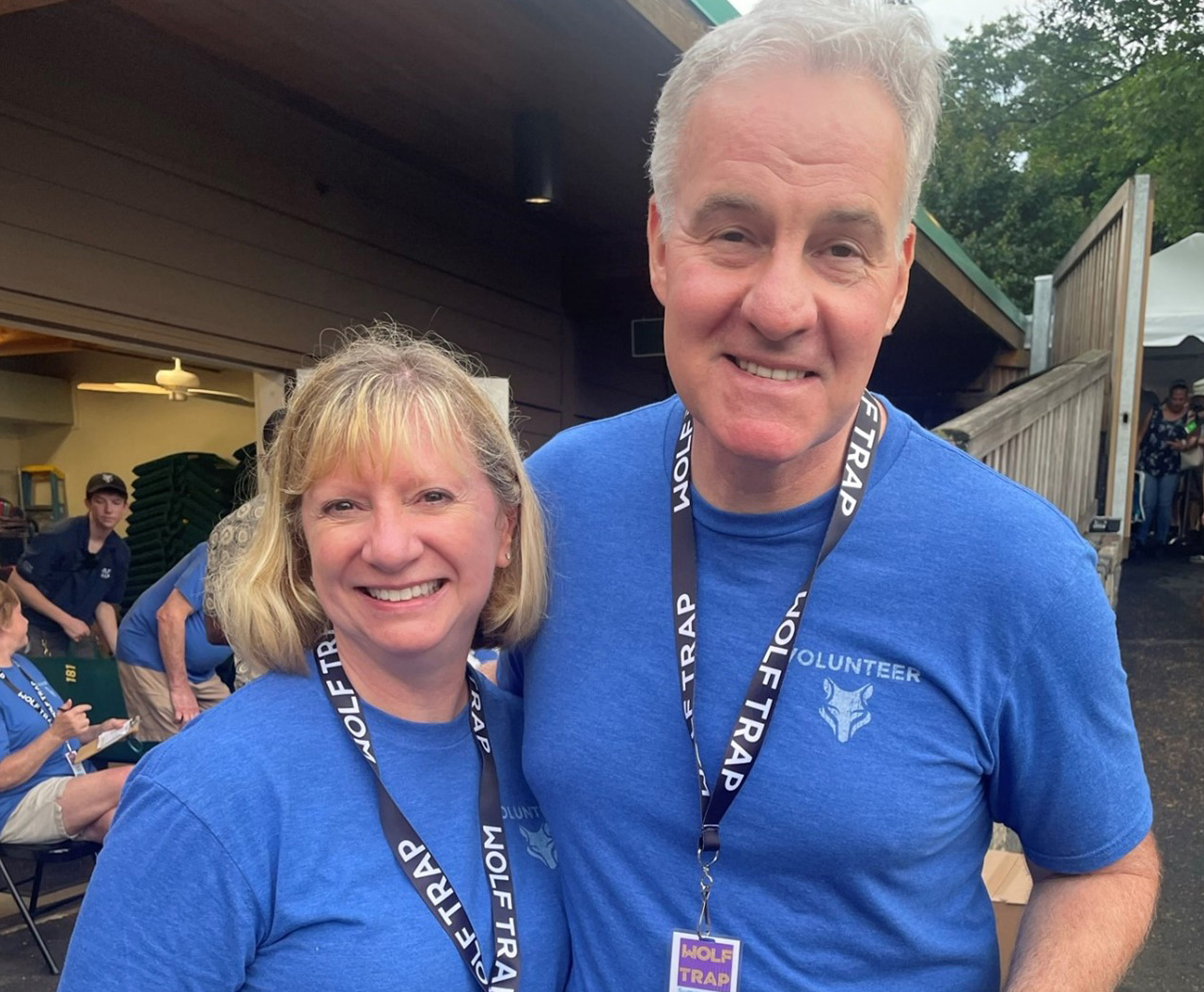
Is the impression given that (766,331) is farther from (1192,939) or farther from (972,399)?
(972,399)

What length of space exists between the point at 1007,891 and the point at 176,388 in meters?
6.89

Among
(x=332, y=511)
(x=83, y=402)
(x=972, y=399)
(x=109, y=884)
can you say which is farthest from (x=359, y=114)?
(x=972, y=399)

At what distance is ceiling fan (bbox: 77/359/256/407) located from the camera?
7.34 m

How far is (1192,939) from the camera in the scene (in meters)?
3.80

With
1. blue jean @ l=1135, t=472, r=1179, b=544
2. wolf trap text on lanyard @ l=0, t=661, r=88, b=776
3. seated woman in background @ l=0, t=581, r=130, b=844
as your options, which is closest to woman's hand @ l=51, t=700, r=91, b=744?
seated woman in background @ l=0, t=581, r=130, b=844

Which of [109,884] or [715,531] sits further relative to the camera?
[715,531]

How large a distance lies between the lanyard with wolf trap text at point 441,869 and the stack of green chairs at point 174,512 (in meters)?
6.45

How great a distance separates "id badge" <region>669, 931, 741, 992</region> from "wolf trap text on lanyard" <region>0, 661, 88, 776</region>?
141 inches

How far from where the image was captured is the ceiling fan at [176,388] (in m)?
7.34

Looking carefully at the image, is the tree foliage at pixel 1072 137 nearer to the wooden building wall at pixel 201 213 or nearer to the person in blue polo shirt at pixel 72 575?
the wooden building wall at pixel 201 213

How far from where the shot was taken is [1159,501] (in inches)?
416

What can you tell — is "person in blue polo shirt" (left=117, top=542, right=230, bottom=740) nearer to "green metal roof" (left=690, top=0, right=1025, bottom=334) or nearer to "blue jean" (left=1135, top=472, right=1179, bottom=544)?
"green metal roof" (left=690, top=0, right=1025, bottom=334)

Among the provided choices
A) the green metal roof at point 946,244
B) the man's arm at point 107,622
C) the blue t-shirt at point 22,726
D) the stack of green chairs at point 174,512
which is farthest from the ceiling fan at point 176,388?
the green metal roof at point 946,244

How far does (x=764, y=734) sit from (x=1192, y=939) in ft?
11.6
